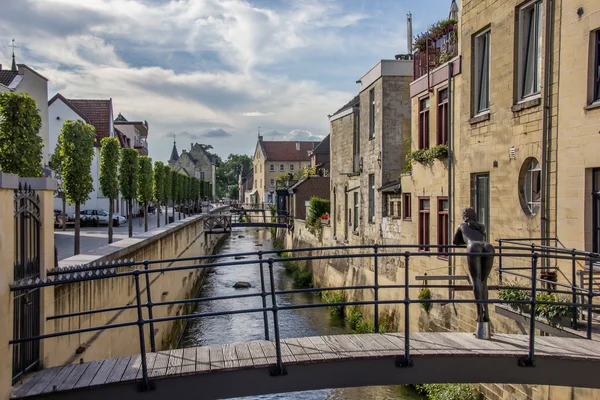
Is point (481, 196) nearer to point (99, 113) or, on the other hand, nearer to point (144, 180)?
point (144, 180)

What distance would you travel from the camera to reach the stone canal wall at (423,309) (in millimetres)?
9981

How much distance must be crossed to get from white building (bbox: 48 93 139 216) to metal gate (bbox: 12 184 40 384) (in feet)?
118

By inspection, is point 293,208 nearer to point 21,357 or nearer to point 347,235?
point 347,235

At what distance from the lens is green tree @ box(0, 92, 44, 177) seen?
11.6 metres

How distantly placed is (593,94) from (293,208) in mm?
36506

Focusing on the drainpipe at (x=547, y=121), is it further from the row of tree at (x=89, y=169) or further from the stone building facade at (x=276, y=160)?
the stone building facade at (x=276, y=160)

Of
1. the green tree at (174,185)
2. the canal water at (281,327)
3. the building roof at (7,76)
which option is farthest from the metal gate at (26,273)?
the green tree at (174,185)

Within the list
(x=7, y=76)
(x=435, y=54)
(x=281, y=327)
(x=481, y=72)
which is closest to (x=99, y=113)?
(x=7, y=76)

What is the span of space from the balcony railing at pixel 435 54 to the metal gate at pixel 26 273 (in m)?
11.5

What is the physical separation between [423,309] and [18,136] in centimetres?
1075

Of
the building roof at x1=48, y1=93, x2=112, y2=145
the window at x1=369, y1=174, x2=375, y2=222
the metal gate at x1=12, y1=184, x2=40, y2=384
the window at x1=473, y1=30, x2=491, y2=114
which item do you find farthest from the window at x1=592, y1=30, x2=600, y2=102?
the building roof at x1=48, y1=93, x2=112, y2=145

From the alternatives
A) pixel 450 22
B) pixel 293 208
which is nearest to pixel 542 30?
pixel 450 22

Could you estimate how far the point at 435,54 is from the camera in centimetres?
1547

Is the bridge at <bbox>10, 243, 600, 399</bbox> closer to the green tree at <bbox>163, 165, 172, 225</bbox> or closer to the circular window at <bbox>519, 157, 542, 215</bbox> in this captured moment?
the circular window at <bbox>519, 157, 542, 215</bbox>
